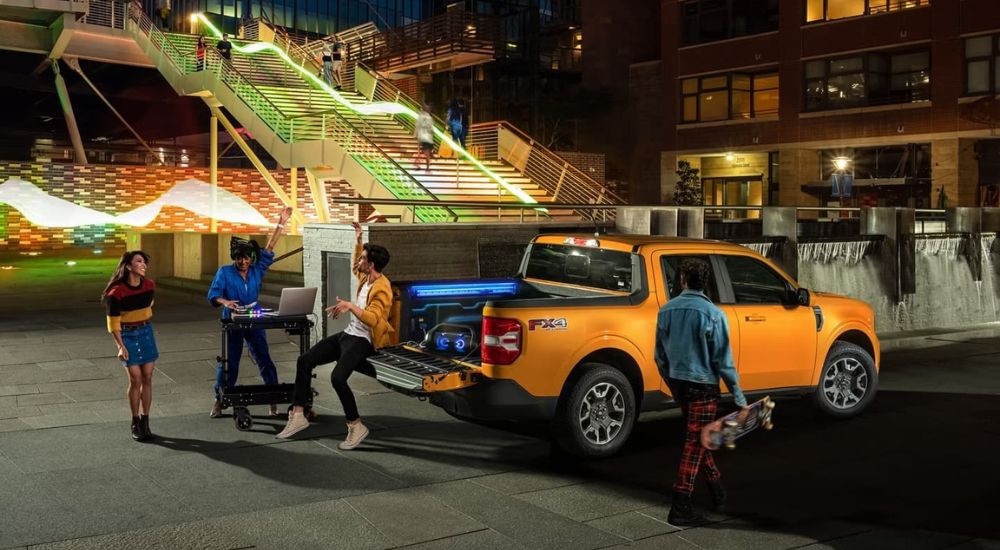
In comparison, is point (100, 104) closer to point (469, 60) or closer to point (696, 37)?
point (469, 60)

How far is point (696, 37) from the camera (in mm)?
48000

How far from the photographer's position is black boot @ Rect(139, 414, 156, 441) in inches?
353

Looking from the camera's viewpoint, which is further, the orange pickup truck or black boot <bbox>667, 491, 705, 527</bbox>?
the orange pickup truck

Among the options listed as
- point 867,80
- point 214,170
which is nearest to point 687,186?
point 867,80

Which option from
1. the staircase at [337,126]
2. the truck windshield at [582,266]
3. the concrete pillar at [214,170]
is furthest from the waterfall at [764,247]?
the concrete pillar at [214,170]

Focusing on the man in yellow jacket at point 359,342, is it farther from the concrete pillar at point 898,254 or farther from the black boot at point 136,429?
the concrete pillar at point 898,254

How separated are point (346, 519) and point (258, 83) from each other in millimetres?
28002

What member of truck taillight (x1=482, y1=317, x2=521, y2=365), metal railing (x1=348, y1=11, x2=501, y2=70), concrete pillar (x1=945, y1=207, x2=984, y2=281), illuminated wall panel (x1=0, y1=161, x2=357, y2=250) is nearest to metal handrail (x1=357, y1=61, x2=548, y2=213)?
metal railing (x1=348, y1=11, x2=501, y2=70)

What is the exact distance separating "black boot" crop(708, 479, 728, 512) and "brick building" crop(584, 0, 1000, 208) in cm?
2718

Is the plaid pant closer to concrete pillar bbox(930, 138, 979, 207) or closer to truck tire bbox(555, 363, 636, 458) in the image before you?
truck tire bbox(555, 363, 636, 458)

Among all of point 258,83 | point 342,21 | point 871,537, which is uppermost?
point 342,21

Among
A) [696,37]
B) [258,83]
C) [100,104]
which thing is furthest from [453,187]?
[100,104]

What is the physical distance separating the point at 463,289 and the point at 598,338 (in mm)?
1950

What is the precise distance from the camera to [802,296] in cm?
946
